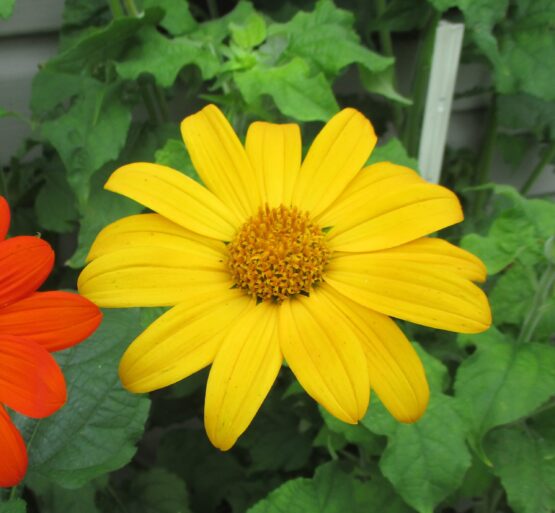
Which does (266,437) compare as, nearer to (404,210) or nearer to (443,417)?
(443,417)

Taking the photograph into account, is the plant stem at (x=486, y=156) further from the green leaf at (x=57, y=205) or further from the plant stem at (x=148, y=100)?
the green leaf at (x=57, y=205)

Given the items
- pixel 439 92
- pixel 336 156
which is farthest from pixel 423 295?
pixel 439 92

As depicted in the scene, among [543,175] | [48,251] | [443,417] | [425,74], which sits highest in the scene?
[48,251]

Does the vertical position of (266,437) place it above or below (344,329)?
below

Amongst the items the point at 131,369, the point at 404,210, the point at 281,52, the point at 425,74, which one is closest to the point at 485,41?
the point at 425,74

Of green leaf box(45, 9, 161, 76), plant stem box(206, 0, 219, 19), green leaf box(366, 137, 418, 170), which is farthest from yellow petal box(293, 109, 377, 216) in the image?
plant stem box(206, 0, 219, 19)

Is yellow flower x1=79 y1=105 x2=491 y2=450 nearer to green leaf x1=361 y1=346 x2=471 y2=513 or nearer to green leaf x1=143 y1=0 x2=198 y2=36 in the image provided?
→ green leaf x1=361 y1=346 x2=471 y2=513

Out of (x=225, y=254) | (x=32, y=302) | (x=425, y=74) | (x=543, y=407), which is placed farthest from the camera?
(x=425, y=74)
